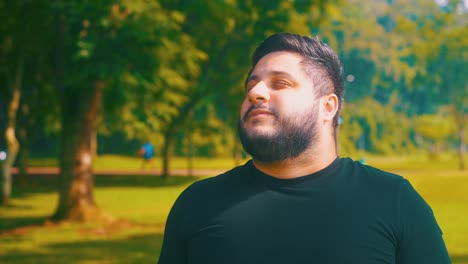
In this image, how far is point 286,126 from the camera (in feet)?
6.89

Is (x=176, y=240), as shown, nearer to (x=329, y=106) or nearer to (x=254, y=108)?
(x=254, y=108)

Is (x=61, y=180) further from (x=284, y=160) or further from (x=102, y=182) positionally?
(x=102, y=182)

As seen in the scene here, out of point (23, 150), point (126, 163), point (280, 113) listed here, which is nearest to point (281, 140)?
point (280, 113)

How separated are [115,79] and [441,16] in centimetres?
4047

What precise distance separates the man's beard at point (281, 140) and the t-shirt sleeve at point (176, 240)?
13.7 inches

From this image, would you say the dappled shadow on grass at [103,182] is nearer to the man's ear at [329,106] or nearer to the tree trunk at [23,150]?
the tree trunk at [23,150]

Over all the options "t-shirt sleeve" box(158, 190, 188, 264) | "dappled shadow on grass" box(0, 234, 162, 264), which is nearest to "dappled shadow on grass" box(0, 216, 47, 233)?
"dappled shadow on grass" box(0, 234, 162, 264)

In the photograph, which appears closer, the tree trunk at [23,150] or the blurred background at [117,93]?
the blurred background at [117,93]

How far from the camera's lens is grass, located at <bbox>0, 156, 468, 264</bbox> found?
11914mm

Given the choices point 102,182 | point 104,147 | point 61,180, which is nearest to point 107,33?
point 61,180

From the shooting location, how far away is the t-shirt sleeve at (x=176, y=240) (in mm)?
2217

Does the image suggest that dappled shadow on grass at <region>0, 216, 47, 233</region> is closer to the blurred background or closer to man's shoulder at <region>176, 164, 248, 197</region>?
the blurred background

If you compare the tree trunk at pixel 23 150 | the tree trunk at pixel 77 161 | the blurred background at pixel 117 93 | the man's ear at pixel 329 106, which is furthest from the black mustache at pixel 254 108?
the tree trunk at pixel 23 150

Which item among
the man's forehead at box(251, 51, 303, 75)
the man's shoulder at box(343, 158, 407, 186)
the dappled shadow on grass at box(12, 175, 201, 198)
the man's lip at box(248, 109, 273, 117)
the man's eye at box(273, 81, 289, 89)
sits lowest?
the dappled shadow on grass at box(12, 175, 201, 198)
